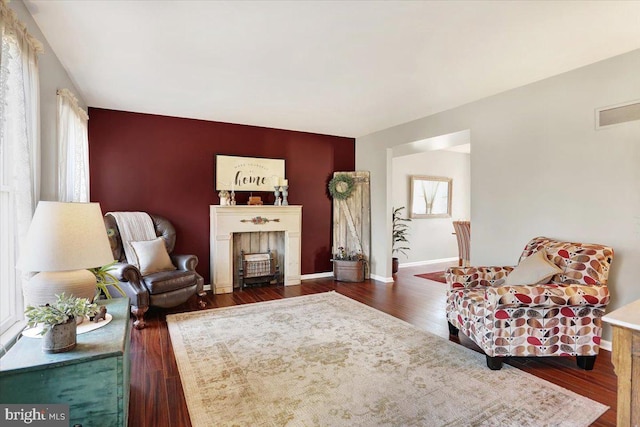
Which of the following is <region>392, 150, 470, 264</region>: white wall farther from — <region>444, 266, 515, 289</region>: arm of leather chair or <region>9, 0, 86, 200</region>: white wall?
<region>9, 0, 86, 200</region>: white wall

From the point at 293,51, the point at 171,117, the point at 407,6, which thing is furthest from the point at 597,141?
the point at 171,117

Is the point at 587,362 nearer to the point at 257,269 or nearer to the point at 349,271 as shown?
the point at 349,271

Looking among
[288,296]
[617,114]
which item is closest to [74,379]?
[288,296]

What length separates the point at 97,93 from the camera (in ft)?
12.0

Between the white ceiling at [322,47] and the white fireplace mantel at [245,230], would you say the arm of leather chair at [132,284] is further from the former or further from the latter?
the white ceiling at [322,47]

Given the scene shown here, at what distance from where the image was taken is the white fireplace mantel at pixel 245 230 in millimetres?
4723

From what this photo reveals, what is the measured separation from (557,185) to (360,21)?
8.31 ft

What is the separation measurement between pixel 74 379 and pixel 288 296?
10.6ft

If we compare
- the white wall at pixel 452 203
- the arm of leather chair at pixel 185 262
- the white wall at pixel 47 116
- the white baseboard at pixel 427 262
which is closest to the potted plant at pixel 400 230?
the white wall at pixel 452 203

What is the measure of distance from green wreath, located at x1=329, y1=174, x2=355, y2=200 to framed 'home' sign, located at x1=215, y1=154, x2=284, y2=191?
95 centimetres

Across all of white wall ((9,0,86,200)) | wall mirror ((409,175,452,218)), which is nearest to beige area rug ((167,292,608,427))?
white wall ((9,0,86,200))

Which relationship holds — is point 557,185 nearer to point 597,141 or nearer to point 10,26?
point 597,141

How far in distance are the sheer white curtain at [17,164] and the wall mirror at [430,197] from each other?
6.34 metres

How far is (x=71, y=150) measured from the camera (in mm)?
3018
